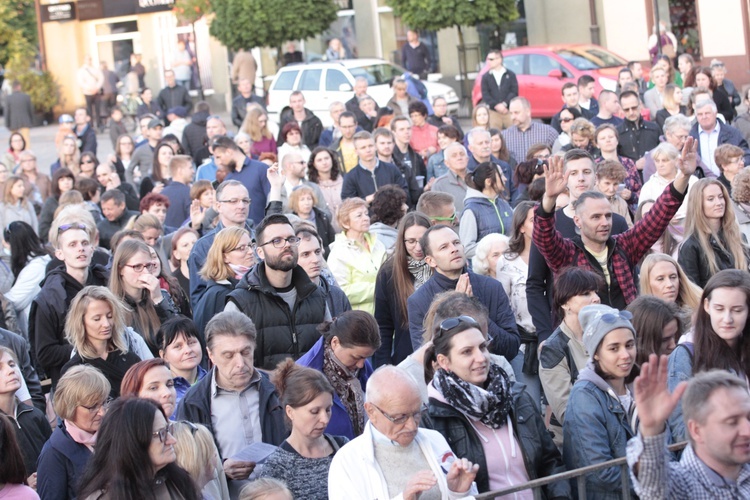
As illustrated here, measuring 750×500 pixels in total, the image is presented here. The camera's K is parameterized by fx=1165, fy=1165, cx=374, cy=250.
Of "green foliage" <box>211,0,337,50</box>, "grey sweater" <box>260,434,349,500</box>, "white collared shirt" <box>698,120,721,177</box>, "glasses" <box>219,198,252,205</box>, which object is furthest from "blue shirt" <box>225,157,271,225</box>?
"green foliage" <box>211,0,337,50</box>

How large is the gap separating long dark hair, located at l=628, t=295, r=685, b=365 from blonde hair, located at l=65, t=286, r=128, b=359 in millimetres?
3137

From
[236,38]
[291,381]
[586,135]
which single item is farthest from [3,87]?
[291,381]

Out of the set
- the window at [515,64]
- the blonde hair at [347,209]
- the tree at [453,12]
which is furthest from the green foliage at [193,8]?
the blonde hair at [347,209]

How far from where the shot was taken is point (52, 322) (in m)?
7.98

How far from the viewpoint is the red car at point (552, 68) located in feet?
77.4

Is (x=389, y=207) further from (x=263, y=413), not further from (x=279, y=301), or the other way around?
(x=263, y=413)

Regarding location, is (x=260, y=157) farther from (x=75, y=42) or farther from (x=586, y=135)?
(x=75, y=42)

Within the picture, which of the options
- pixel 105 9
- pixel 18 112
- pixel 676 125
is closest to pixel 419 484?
pixel 676 125

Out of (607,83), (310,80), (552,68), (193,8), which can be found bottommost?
(607,83)

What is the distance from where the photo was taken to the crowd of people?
16.8 ft

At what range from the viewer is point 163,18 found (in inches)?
1527

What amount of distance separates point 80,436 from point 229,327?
103 centimetres

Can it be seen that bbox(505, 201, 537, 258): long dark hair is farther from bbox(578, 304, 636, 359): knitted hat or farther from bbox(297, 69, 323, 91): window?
bbox(297, 69, 323, 91): window

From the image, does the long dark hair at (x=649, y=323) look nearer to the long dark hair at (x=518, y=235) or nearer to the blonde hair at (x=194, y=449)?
the long dark hair at (x=518, y=235)
